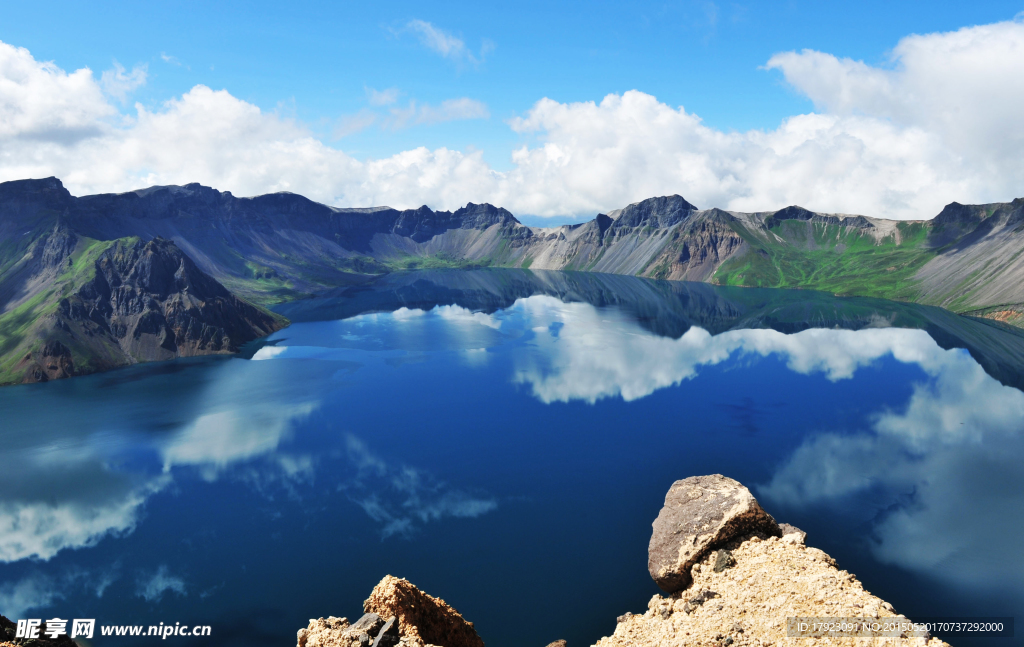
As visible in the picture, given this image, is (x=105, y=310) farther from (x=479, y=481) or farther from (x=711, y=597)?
(x=711, y=597)

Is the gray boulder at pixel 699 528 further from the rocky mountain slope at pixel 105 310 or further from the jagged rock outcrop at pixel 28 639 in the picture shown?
the rocky mountain slope at pixel 105 310

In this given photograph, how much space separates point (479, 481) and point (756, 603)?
40777 millimetres

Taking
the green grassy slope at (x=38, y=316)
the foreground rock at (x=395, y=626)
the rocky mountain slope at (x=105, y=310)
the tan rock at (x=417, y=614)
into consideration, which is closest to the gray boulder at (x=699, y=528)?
the foreground rock at (x=395, y=626)

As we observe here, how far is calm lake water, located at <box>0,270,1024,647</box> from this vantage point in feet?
159

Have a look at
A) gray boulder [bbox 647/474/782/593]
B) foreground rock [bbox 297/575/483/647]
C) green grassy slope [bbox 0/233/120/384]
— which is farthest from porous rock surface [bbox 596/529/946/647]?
green grassy slope [bbox 0/233/120/384]

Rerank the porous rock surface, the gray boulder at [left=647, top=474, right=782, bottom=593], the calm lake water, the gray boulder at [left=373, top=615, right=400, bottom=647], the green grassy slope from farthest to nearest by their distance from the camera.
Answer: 1. the green grassy slope
2. the calm lake water
3. the gray boulder at [left=647, top=474, right=782, bottom=593]
4. the porous rock surface
5. the gray boulder at [left=373, top=615, right=400, bottom=647]

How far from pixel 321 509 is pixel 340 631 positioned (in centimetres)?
3655

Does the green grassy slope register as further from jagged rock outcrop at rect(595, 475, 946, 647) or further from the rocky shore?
jagged rock outcrop at rect(595, 475, 946, 647)

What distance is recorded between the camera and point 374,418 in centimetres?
9775

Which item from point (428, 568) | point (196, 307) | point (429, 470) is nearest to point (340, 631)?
point (428, 568)

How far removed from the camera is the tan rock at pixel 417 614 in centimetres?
3200

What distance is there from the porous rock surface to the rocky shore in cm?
6

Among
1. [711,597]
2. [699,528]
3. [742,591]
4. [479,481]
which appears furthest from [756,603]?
[479,481]

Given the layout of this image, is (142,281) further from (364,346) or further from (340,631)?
(340,631)
